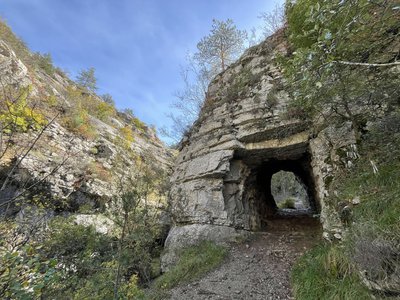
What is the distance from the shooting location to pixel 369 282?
3.24 m

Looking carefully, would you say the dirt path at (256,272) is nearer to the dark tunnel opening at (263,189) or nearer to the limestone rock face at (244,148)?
the limestone rock face at (244,148)

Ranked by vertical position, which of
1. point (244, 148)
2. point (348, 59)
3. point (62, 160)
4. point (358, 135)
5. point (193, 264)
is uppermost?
point (62, 160)

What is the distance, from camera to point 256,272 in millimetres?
5750

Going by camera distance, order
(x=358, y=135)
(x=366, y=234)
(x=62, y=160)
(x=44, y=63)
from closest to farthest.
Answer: (x=366, y=234) < (x=358, y=135) < (x=62, y=160) < (x=44, y=63)

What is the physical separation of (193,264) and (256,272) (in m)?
1.77

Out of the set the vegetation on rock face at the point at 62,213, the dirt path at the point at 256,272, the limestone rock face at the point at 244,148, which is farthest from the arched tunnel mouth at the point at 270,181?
the vegetation on rock face at the point at 62,213

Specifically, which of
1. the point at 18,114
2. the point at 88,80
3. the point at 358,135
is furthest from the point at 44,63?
the point at 358,135

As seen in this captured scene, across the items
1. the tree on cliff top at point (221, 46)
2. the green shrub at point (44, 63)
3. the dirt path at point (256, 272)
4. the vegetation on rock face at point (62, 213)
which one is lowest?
the dirt path at point (256, 272)

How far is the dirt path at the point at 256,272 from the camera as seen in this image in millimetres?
4965

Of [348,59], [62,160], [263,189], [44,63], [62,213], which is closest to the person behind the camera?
[348,59]

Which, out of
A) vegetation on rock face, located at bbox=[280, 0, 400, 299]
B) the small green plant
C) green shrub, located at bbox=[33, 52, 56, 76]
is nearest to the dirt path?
the small green plant

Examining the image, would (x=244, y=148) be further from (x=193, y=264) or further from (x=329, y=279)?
(x=329, y=279)

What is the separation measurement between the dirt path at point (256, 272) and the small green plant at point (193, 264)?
0.26m

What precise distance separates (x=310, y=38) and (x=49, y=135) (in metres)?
13.6
